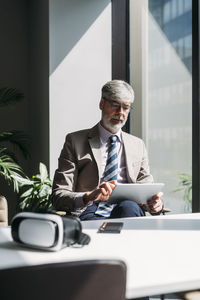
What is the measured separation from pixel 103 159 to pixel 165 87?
3.60 ft

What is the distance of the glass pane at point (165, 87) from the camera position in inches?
107

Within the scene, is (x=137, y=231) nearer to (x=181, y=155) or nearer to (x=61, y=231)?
(x=61, y=231)

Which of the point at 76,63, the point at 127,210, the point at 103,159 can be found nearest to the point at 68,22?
the point at 76,63

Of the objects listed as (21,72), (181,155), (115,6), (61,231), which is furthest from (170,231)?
(21,72)

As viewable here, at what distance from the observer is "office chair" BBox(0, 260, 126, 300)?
0.55 metres

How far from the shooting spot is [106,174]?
2236 mm

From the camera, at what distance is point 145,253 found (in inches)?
41.3

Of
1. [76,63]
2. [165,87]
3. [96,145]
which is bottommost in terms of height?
[96,145]

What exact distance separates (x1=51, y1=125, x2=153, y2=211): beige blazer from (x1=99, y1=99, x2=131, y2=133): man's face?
0.34 ft

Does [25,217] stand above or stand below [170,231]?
above

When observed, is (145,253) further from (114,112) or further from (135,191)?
(114,112)

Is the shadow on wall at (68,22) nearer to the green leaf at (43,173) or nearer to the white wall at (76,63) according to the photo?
the white wall at (76,63)

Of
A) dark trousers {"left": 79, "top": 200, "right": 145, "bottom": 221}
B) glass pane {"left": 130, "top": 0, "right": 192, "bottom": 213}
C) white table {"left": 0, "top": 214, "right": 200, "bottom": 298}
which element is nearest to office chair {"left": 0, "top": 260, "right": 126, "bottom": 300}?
white table {"left": 0, "top": 214, "right": 200, "bottom": 298}

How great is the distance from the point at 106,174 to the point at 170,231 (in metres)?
0.95
